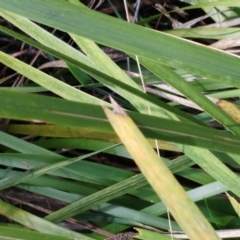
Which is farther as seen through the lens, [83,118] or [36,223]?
[36,223]

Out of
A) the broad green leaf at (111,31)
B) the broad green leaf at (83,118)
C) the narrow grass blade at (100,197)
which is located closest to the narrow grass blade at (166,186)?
the broad green leaf at (83,118)

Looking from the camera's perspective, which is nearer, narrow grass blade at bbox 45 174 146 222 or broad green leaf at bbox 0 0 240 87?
broad green leaf at bbox 0 0 240 87

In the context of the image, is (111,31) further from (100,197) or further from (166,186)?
(100,197)

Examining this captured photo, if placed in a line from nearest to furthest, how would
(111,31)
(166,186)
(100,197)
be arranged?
(166,186) → (111,31) → (100,197)

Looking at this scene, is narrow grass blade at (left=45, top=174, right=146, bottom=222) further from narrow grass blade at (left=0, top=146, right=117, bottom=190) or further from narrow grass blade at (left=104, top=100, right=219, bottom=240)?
narrow grass blade at (left=104, top=100, right=219, bottom=240)

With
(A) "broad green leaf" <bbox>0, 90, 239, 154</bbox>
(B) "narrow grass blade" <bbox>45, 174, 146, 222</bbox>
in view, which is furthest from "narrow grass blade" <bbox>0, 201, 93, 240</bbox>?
(A) "broad green leaf" <bbox>0, 90, 239, 154</bbox>

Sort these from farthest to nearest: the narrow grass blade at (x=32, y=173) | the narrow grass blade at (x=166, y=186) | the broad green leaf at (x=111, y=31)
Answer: the narrow grass blade at (x=32, y=173), the broad green leaf at (x=111, y=31), the narrow grass blade at (x=166, y=186)

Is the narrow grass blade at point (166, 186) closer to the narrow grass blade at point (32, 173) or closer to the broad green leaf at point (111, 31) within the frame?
the broad green leaf at point (111, 31)

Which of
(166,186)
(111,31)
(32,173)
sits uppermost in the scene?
(111,31)

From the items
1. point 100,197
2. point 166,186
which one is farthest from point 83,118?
point 100,197

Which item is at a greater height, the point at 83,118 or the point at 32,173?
the point at 83,118

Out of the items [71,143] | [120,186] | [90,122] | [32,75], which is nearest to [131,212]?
[120,186]
